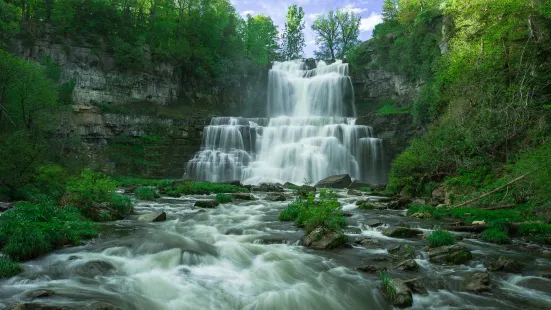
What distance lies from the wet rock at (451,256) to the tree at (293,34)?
2706 inches

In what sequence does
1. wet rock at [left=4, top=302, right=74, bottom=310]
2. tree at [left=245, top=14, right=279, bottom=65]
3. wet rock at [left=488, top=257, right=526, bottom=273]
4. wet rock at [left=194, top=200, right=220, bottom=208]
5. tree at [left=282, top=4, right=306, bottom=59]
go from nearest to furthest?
wet rock at [left=4, top=302, right=74, bottom=310], wet rock at [left=488, top=257, right=526, bottom=273], wet rock at [left=194, top=200, right=220, bottom=208], tree at [left=245, top=14, right=279, bottom=65], tree at [left=282, top=4, right=306, bottom=59]

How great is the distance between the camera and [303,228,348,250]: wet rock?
9539 mm

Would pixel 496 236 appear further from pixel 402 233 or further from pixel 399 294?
pixel 399 294

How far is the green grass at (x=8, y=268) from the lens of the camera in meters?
6.62

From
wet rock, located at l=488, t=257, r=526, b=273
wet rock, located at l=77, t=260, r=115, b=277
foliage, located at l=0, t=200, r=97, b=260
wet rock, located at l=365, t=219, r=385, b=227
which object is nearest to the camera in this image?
wet rock, located at l=77, t=260, r=115, b=277

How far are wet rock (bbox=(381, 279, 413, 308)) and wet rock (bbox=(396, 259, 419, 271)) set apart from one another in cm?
134

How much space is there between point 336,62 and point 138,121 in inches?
1127

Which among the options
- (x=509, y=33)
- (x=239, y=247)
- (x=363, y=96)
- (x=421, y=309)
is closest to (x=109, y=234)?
(x=239, y=247)

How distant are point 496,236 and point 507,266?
2619mm

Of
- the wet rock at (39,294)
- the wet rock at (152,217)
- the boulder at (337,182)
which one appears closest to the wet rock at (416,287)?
the wet rock at (39,294)

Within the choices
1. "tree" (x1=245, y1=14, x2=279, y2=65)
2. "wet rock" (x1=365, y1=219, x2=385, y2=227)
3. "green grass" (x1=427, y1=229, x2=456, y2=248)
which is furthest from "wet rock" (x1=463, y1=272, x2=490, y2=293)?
"tree" (x1=245, y1=14, x2=279, y2=65)

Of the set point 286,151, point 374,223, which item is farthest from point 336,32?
point 374,223

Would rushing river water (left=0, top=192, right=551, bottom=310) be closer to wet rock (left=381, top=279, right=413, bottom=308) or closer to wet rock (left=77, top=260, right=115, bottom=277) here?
wet rock (left=77, top=260, right=115, bottom=277)

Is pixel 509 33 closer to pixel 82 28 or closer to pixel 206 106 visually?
pixel 206 106
